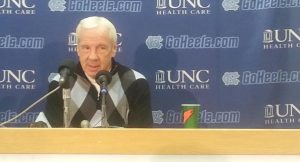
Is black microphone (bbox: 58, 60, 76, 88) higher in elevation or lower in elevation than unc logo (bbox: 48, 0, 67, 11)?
lower

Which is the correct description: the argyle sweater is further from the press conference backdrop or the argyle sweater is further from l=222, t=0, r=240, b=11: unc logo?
l=222, t=0, r=240, b=11: unc logo

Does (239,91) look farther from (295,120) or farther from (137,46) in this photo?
(137,46)

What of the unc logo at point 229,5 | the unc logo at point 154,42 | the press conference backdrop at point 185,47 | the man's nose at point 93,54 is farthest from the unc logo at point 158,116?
the unc logo at point 229,5

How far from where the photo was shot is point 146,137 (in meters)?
1.19

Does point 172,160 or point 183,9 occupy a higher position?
point 183,9

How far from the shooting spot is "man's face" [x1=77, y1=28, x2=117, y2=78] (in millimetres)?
2258

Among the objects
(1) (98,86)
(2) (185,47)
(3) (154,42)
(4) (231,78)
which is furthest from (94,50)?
(4) (231,78)

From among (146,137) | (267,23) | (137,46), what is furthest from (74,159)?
(267,23)

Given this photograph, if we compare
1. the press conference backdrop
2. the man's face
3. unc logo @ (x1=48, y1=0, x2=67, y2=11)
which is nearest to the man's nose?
the man's face

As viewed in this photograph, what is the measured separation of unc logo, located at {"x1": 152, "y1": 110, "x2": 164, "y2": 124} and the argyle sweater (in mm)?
372

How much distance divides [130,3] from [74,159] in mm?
1512

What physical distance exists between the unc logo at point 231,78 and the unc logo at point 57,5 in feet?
3.06

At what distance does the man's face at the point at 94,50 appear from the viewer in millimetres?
2258

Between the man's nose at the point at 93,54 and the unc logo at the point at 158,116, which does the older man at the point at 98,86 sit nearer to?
the man's nose at the point at 93,54
